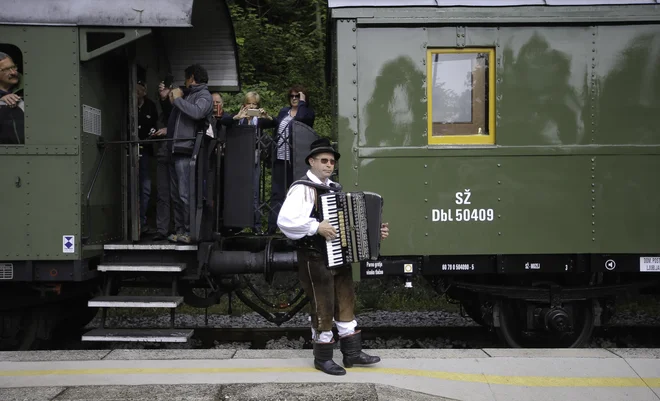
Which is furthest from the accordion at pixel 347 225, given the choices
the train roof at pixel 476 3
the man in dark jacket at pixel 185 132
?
the train roof at pixel 476 3

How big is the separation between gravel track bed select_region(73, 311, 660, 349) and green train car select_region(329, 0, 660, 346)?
168 centimetres

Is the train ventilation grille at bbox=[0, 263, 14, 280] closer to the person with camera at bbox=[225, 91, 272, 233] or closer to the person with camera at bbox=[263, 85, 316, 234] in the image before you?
the person with camera at bbox=[225, 91, 272, 233]

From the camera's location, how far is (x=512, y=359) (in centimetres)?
511

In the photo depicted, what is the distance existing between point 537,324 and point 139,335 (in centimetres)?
385

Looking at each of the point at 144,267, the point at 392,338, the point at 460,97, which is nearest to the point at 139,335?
the point at 144,267

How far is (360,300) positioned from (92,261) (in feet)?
12.5

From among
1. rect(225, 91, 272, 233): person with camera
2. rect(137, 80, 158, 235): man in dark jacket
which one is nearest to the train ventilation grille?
rect(137, 80, 158, 235): man in dark jacket

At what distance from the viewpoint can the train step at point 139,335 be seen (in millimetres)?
5539

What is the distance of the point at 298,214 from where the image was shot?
4.68 meters

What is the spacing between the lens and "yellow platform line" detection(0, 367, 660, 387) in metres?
4.69

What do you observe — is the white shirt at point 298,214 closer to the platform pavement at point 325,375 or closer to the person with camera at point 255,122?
the platform pavement at point 325,375

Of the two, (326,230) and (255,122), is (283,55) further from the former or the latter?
(326,230)

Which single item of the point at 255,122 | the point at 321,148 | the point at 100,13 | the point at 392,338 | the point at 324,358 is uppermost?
the point at 100,13

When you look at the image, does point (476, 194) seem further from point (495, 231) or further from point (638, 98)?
point (638, 98)
